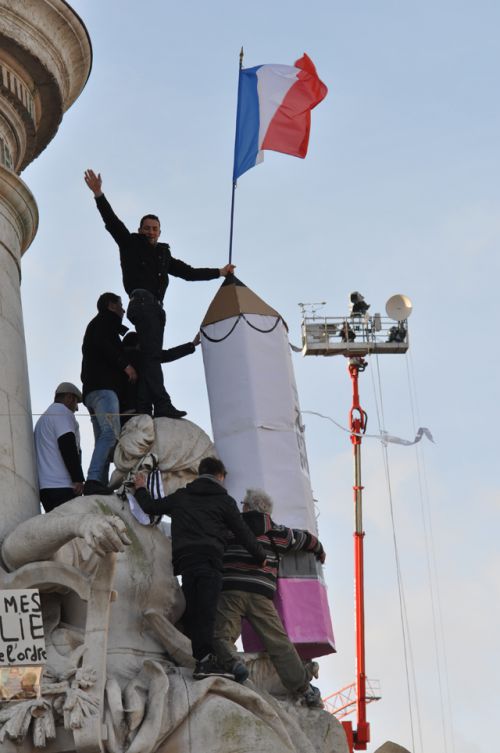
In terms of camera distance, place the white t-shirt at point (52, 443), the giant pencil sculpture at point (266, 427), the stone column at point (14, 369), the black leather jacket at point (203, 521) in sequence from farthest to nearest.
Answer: the white t-shirt at point (52, 443), the giant pencil sculpture at point (266, 427), the stone column at point (14, 369), the black leather jacket at point (203, 521)

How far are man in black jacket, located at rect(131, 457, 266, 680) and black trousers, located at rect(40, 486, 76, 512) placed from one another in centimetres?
160

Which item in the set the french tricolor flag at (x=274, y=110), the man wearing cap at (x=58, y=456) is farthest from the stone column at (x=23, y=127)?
the french tricolor flag at (x=274, y=110)

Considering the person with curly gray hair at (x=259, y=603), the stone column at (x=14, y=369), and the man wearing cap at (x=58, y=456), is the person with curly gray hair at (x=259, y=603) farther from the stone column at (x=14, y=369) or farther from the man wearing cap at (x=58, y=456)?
the stone column at (x=14, y=369)

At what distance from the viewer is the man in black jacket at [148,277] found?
72.0 feet

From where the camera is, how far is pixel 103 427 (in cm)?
2152

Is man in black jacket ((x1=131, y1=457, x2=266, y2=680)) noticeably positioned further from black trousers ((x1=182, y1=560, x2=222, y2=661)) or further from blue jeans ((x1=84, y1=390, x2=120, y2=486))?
blue jeans ((x1=84, y1=390, x2=120, y2=486))

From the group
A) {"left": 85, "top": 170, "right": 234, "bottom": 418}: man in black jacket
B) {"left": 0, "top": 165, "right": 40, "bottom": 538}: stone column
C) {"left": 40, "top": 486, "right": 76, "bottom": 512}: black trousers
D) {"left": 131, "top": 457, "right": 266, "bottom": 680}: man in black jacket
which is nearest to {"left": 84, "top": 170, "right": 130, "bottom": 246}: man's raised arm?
{"left": 85, "top": 170, "right": 234, "bottom": 418}: man in black jacket

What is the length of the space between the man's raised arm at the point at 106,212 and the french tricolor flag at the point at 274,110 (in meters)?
2.32

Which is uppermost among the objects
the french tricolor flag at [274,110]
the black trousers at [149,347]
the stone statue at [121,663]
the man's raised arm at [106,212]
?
the french tricolor flag at [274,110]

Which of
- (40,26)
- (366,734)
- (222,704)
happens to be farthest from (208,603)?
(366,734)

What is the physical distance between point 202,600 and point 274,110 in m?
6.88

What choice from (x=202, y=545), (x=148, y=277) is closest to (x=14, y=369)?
(x=148, y=277)

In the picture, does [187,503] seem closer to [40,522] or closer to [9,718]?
[40,522]

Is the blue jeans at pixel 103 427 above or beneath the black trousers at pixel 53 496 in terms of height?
above
